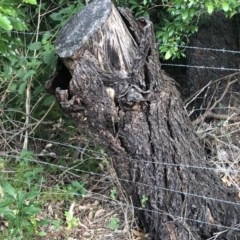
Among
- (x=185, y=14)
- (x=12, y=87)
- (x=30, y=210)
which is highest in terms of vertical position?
(x=185, y=14)

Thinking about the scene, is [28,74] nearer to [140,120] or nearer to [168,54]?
[168,54]

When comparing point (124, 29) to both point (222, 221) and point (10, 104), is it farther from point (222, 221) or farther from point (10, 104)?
point (10, 104)

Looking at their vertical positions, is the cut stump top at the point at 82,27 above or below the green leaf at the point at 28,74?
above

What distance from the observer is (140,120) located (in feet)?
11.1

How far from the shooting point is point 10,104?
5078 millimetres

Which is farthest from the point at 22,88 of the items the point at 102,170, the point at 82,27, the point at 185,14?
the point at 185,14

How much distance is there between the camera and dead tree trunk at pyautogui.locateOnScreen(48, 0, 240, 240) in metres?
3.16

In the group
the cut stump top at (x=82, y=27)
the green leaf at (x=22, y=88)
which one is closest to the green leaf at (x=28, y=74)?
Answer: the green leaf at (x=22, y=88)

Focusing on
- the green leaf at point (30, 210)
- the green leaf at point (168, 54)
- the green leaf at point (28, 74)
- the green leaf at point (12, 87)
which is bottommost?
the green leaf at point (30, 210)

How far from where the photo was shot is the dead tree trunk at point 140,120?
10.4 feet

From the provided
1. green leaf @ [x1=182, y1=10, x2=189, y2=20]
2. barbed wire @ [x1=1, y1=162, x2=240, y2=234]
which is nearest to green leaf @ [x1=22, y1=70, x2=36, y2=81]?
barbed wire @ [x1=1, y1=162, x2=240, y2=234]

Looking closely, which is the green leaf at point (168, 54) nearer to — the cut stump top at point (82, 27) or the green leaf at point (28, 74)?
the cut stump top at point (82, 27)

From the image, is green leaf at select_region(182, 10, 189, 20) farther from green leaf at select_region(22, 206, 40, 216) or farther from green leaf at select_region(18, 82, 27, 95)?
green leaf at select_region(22, 206, 40, 216)

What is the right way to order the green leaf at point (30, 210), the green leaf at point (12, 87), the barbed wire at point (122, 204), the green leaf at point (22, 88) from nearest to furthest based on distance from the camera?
the green leaf at point (30, 210) < the barbed wire at point (122, 204) < the green leaf at point (22, 88) < the green leaf at point (12, 87)
